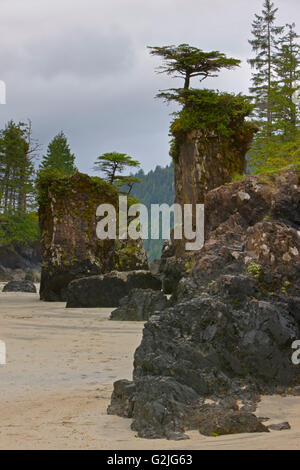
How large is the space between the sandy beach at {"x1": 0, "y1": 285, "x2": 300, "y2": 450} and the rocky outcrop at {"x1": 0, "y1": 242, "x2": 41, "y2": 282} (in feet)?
115

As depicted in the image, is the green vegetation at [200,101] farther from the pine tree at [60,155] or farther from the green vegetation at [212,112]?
the pine tree at [60,155]

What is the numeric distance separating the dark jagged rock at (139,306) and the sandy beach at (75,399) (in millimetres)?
1708

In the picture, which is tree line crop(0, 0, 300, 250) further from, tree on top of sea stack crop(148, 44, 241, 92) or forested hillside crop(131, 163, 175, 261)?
forested hillside crop(131, 163, 175, 261)

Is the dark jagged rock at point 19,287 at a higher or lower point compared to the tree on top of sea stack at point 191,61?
lower

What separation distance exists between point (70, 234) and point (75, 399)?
13984 mm

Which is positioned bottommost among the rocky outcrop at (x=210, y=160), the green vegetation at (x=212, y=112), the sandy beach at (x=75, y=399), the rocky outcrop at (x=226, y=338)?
the sandy beach at (x=75, y=399)

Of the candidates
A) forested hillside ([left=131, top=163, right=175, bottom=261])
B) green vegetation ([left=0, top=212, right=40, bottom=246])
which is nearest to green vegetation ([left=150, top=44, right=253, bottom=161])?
green vegetation ([left=0, top=212, right=40, bottom=246])

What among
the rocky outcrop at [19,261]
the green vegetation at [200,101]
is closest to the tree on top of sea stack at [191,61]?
the green vegetation at [200,101]

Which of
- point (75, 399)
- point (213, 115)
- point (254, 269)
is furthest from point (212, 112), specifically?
point (75, 399)

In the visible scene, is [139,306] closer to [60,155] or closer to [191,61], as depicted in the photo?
[191,61]

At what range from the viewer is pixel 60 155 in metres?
54.2

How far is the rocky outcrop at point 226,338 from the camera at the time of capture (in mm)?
4047

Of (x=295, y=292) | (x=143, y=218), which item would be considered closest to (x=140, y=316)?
(x=295, y=292)
